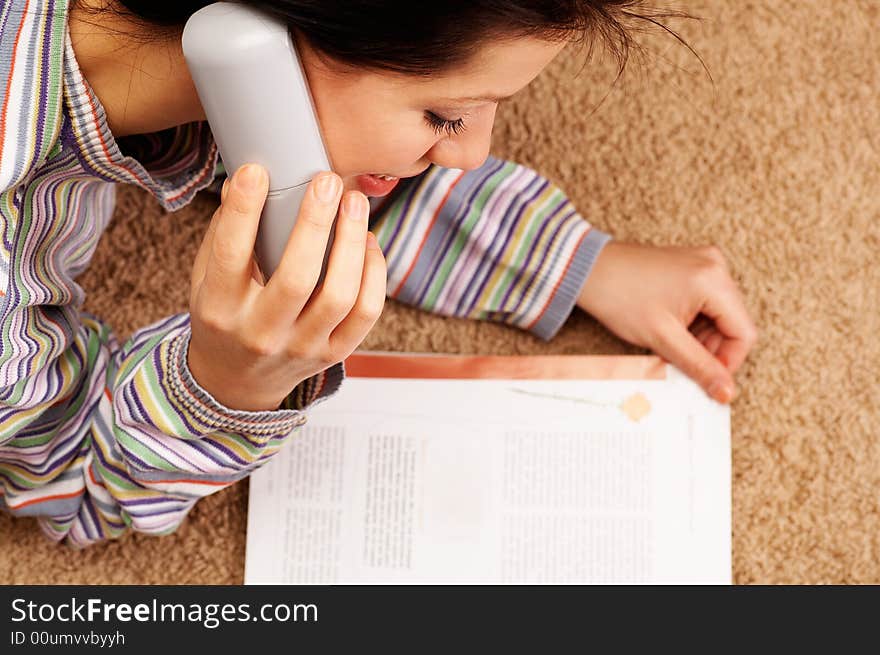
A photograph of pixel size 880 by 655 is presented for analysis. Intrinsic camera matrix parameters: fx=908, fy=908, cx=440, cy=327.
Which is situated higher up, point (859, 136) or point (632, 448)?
point (859, 136)

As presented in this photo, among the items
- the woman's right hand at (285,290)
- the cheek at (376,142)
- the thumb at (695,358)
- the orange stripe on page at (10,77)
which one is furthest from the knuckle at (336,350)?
the thumb at (695,358)

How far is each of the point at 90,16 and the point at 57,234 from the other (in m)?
0.17

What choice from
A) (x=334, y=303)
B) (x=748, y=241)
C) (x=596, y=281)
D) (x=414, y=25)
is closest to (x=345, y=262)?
(x=334, y=303)

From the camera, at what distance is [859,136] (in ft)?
2.68

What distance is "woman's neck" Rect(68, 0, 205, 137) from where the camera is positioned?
50cm

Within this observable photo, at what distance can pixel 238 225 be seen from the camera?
1.53 ft

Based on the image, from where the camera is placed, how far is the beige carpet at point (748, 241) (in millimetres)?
772

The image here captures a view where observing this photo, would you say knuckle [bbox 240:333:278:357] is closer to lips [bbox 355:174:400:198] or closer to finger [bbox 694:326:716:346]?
lips [bbox 355:174:400:198]

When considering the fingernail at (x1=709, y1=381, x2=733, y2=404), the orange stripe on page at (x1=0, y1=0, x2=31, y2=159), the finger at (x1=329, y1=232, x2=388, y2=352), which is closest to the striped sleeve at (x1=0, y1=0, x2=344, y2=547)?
the orange stripe on page at (x1=0, y1=0, x2=31, y2=159)

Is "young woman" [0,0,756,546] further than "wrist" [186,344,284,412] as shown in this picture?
No

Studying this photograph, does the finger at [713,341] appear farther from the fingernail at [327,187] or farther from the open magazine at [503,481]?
the fingernail at [327,187]

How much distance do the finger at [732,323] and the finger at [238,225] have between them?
1.43ft
